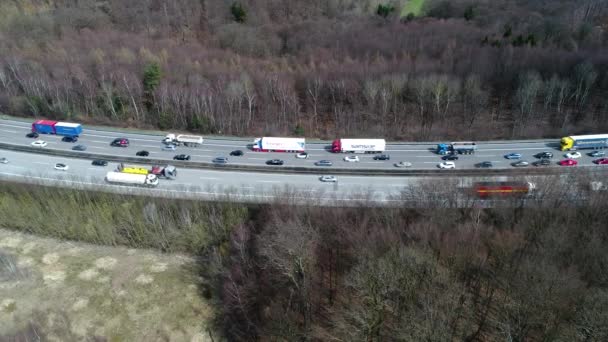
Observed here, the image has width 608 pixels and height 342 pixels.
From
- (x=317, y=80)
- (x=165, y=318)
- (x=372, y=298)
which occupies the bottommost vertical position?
(x=165, y=318)

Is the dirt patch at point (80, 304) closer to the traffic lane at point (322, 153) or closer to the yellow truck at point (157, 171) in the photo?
the yellow truck at point (157, 171)

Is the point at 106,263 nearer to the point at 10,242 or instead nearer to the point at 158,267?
the point at 158,267

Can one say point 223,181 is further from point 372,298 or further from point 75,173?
point 372,298

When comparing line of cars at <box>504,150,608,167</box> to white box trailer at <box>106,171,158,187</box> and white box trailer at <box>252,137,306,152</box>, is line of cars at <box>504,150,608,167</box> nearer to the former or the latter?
white box trailer at <box>252,137,306,152</box>

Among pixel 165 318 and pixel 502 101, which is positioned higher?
pixel 502 101

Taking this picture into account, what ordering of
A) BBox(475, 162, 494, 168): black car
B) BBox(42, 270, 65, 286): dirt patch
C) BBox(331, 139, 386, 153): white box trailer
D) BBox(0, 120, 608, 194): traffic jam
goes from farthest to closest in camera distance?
1. BBox(331, 139, 386, 153): white box trailer
2. BBox(475, 162, 494, 168): black car
3. BBox(0, 120, 608, 194): traffic jam
4. BBox(42, 270, 65, 286): dirt patch

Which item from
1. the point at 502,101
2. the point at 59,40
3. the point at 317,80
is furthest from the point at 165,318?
the point at 59,40

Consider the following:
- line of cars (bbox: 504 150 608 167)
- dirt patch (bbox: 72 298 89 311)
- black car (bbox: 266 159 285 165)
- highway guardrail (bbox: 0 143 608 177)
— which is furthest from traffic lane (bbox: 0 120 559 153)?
dirt patch (bbox: 72 298 89 311)
